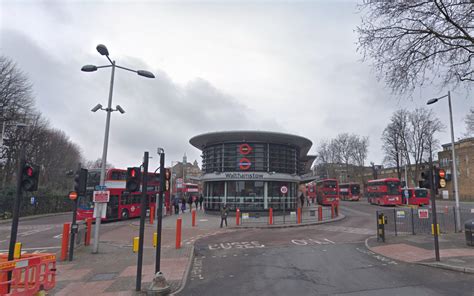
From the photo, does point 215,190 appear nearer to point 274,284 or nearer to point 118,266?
point 118,266

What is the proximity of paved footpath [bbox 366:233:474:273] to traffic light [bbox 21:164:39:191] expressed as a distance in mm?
11729

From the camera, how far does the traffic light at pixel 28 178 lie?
6.86m

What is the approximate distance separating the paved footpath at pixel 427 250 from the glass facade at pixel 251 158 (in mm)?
16292

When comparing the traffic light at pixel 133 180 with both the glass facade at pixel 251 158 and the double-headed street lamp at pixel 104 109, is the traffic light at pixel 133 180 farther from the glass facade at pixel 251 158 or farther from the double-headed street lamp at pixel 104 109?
the glass facade at pixel 251 158

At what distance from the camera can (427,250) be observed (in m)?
11.6

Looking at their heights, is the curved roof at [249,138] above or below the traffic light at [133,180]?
above

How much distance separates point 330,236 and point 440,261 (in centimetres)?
690

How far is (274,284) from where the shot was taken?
25.4ft

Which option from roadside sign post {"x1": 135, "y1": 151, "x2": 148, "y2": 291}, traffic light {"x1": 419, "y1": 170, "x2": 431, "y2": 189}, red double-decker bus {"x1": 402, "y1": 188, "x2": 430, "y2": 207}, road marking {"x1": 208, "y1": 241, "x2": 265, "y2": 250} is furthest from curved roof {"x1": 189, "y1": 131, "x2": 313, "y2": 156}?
roadside sign post {"x1": 135, "y1": 151, "x2": 148, "y2": 291}

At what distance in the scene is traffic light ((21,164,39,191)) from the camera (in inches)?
270

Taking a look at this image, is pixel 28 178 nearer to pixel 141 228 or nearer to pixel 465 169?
pixel 141 228

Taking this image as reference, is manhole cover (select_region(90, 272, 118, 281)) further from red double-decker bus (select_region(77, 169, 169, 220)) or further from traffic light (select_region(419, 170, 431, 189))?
red double-decker bus (select_region(77, 169, 169, 220))

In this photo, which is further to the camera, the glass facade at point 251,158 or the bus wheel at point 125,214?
the glass facade at point 251,158

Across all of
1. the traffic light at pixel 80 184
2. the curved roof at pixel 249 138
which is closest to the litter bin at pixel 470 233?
the traffic light at pixel 80 184
